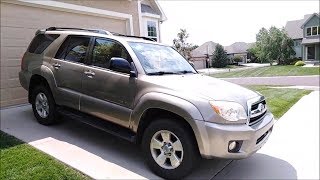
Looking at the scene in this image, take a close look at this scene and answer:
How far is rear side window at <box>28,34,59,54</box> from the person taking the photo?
6414 mm

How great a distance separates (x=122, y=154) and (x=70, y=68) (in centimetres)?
183

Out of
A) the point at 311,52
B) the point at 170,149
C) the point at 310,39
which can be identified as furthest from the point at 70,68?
the point at 311,52

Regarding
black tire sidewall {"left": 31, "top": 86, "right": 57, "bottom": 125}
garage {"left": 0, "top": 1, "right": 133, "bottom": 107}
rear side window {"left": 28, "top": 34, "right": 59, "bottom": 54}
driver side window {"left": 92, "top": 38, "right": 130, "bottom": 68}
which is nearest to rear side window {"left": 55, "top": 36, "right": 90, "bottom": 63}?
driver side window {"left": 92, "top": 38, "right": 130, "bottom": 68}

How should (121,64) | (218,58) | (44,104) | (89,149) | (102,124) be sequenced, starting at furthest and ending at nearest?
(218,58), (44,104), (89,149), (102,124), (121,64)

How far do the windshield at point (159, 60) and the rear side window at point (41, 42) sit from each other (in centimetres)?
208

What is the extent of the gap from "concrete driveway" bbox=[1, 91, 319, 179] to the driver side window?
55.6 inches

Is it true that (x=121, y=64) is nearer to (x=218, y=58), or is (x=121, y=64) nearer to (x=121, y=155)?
(x=121, y=155)

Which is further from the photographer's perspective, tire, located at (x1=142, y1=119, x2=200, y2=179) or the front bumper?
tire, located at (x1=142, y1=119, x2=200, y2=179)

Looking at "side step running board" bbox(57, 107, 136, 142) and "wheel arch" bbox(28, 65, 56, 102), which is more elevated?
"wheel arch" bbox(28, 65, 56, 102)

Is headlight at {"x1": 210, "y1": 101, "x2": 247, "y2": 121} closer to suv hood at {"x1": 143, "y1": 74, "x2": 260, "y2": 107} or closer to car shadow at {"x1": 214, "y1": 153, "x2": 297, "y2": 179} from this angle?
suv hood at {"x1": 143, "y1": 74, "x2": 260, "y2": 107}

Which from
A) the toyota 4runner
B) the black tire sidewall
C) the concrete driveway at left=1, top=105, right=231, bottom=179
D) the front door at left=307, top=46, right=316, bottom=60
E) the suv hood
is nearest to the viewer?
the toyota 4runner

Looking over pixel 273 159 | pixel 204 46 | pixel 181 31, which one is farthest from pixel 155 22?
pixel 204 46

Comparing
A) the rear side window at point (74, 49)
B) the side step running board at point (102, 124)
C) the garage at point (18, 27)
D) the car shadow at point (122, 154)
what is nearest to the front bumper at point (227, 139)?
the car shadow at point (122, 154)

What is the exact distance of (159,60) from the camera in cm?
524
